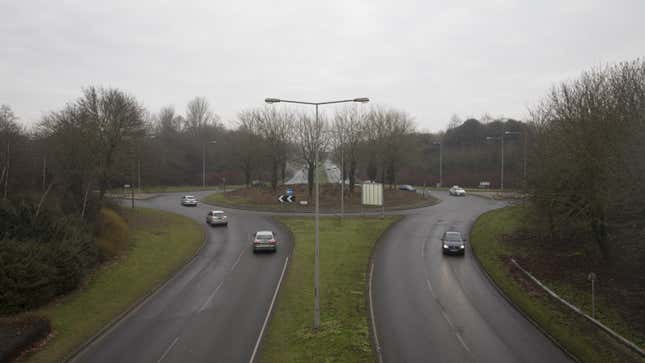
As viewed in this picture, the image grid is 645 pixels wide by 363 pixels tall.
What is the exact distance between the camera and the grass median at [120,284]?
658 inches

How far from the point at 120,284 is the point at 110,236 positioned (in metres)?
10.2

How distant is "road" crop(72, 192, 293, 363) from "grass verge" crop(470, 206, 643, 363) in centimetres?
1127

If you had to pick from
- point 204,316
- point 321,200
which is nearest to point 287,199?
point 321,200

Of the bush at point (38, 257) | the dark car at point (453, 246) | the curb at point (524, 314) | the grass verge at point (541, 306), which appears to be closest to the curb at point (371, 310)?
the dark car at point (453, 246)

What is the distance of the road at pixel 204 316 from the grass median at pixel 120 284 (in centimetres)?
78

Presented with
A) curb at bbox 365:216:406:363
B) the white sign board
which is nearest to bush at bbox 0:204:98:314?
curb at bbox 365:216:406:363

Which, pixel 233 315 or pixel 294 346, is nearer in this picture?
pixel 294 346

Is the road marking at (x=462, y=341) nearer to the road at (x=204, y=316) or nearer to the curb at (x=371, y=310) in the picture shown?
the curb at (x=371, y=310)

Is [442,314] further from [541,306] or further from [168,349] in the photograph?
[168,349]

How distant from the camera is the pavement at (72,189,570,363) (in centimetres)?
1512

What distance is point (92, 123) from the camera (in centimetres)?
4053

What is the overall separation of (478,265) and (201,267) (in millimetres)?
17128

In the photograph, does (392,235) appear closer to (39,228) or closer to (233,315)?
(233,315)

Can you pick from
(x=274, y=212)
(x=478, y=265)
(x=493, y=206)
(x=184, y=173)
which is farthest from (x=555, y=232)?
(x=184, y=173)
